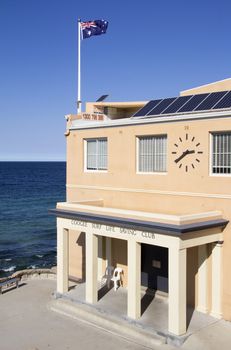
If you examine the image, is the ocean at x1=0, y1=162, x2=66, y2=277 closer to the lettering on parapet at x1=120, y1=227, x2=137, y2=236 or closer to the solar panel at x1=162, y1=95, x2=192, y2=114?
the lettering on parapet at x1=120, y1=227, x2=137, y2=236

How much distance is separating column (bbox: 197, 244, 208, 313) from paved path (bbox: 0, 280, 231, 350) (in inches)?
40.2

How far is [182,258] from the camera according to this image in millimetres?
14336

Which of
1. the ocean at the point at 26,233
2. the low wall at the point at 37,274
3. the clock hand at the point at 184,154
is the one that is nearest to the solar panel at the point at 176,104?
the clock hand at the point at 184,154

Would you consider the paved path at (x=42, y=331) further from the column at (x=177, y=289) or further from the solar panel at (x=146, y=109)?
the solar panel at (x=146, y=109)

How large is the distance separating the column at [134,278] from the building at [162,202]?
35 mm

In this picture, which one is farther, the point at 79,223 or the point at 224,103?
the point at 79,223

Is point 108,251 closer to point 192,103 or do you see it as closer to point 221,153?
point 221,153

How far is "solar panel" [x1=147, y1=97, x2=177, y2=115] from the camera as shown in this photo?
18.3 m

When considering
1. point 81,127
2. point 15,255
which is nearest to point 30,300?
point 81,127

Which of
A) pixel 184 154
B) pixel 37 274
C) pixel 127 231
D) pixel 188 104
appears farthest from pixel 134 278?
pixel 37 274

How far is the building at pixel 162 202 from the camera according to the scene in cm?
1510

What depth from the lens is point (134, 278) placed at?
1571 cm

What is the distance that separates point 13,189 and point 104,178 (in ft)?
288

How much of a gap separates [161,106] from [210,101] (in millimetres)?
2471
